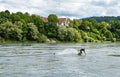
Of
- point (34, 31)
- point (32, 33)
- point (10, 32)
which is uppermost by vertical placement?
point (34, 31)

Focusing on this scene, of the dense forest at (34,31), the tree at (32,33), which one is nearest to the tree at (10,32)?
the dense forest at (34,31)

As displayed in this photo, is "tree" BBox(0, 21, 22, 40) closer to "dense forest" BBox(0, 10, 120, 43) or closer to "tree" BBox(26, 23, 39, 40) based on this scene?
"dense forest" BBox(0, 10, 120, 43)

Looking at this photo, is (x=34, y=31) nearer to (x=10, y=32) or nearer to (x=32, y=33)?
(x=32, y=33)

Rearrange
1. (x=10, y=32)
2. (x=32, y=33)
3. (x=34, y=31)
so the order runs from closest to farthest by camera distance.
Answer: (x=10, y=32) → (x=32, y=33) → (x=34, y=31)

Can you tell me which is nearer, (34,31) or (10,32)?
(10,32)

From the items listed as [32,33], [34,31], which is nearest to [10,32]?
[32,33]

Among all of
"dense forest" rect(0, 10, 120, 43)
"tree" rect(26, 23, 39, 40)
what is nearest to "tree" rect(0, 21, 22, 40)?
"dense forest" rect(0, 10, 120, 43)

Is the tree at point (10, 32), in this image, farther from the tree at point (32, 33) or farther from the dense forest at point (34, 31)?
the tree at point (32, 33)

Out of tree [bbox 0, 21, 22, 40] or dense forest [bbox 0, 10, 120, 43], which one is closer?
tree [bbox 0, 21, 22, 40]

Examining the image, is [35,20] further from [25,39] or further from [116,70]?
[116,70]

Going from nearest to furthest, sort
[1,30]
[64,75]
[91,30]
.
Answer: [64,75] < [1,30] < [91,30]

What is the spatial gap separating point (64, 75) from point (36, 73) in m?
3.05

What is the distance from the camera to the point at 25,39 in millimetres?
143375

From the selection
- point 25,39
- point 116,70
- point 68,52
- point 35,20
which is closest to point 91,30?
point 35,20
